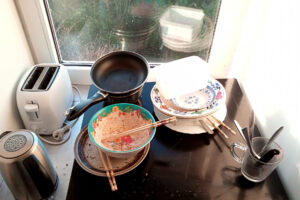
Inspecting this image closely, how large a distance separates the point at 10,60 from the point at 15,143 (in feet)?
0.99

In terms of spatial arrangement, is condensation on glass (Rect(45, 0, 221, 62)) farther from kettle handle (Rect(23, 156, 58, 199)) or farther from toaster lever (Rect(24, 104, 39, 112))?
kettle handle (Rect(23, 156, 58, 199))

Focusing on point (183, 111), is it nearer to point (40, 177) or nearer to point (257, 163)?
point (257, 163)

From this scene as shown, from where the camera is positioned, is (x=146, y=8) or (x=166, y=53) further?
(x=166, y=53)

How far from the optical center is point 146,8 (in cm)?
98

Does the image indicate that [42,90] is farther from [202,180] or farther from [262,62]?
[262,62]

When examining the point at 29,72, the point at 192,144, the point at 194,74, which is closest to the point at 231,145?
the point at 192,144

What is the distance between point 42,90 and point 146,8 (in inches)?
17.7

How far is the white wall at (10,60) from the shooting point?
82 centimetres

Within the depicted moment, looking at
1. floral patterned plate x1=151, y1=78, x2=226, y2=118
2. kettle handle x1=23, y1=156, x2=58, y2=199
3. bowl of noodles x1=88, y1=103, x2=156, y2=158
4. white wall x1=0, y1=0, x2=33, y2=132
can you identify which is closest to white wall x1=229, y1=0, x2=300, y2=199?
floral patterned plate x1=151, y1=78, x2=226, y2=118

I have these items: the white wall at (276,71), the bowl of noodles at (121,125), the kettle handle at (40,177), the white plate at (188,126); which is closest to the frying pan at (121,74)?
the bowl of noodles at (121,125)

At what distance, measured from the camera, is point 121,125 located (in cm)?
79

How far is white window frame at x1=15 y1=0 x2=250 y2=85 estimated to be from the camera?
927 millimetres

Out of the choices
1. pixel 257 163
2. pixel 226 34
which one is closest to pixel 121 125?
pixel 257 163

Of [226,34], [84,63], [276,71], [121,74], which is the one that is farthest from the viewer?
[84,63]
